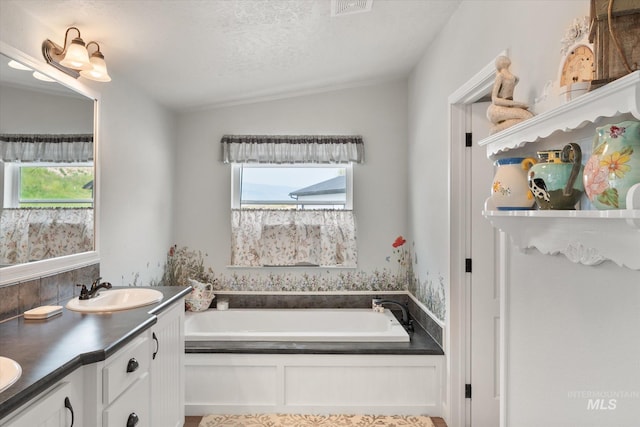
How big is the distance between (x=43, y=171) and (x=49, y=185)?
8cm

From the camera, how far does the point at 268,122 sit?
11.6 feet

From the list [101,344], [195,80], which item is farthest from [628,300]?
[195,80]

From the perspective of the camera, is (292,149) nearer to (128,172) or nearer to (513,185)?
(128,172)

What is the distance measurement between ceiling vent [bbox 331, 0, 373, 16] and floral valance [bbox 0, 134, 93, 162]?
1.61m

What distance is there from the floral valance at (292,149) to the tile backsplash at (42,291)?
1687 mm

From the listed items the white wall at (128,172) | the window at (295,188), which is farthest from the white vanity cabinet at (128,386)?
the window at (295,188)

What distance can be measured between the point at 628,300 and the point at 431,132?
2.04 meters

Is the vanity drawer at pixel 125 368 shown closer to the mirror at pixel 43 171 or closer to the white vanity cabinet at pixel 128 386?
the white vanity cabinet at pixel 128 386

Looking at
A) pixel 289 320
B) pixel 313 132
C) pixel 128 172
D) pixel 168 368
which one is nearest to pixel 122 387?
pixel 168 368

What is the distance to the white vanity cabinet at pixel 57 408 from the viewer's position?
3.13 feet

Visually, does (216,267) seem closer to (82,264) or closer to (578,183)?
(82,264)

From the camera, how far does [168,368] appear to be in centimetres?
193

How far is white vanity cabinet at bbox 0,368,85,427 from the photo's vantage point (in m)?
0.96

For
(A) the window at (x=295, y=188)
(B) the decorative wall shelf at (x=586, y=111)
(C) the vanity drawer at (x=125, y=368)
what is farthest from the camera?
(A) the window at (x=295, y=188)
